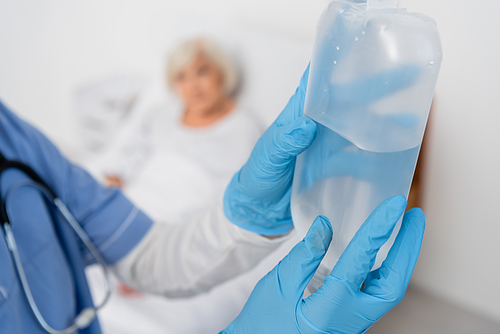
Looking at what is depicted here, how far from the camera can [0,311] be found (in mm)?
536

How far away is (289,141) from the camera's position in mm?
413

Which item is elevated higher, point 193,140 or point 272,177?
point 272,177

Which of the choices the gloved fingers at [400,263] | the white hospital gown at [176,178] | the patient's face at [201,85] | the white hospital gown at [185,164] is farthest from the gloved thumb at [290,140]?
the patient's face at [201,85]

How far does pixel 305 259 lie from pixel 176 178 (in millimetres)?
1091

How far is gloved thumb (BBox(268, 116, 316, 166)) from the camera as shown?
40 cm

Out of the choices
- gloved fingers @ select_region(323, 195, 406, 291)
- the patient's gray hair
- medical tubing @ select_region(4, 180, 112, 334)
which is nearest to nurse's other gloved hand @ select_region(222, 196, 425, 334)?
Result: gloved fingers @ select_region(323, 195, 406, 291)

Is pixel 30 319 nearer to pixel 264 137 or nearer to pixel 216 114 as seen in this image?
pixel 264 137

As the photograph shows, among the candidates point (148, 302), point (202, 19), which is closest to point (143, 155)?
point (202, 19)

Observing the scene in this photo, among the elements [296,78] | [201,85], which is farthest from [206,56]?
[296,78]

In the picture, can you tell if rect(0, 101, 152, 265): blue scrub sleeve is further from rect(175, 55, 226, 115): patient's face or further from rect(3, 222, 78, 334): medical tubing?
rect(175, 55, 226, 115): patient's face

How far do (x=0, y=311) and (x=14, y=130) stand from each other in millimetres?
312

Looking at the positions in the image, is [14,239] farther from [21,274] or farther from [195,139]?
[195,139]

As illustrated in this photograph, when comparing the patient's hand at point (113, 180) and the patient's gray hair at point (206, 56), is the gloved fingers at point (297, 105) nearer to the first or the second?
the patient's gray hair at point (206, 56)

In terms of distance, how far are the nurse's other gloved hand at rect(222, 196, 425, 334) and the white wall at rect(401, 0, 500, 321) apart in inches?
3.3
